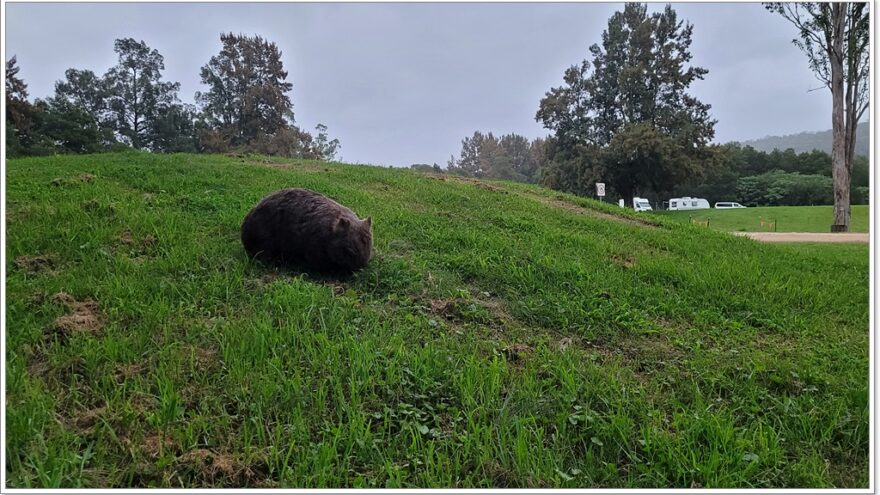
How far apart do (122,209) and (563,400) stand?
15.7 ft

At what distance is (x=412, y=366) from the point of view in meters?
2.52

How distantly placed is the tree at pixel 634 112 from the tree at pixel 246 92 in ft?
59.1

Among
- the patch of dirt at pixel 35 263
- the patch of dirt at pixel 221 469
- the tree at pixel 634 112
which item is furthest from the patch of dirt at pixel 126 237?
the tree at pixel 634 112

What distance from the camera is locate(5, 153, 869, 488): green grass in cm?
185

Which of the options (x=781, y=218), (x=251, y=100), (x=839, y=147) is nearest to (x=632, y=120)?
(x=781, y=218)

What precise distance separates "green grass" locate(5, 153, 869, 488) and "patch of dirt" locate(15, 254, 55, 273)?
17 mm

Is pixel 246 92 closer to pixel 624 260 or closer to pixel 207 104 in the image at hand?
pixel 207 104

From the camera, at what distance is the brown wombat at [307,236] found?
3803mm

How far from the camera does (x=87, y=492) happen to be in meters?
1.57

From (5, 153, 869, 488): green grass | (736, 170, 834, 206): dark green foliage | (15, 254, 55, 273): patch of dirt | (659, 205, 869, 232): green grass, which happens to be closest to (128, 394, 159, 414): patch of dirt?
(5, 153, 869, 488): green grass

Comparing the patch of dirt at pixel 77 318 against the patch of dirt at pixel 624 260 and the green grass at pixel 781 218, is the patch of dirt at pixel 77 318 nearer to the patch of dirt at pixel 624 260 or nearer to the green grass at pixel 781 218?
the patch of dirt at pixel 624 260

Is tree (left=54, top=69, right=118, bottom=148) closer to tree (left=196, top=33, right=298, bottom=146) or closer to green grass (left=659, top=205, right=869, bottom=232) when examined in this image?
tree (left=196, top=33, right=298, bottom=146)

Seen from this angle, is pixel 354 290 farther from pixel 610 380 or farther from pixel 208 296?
pixel 610 380

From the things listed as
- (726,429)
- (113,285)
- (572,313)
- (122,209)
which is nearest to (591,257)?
(572,313)
